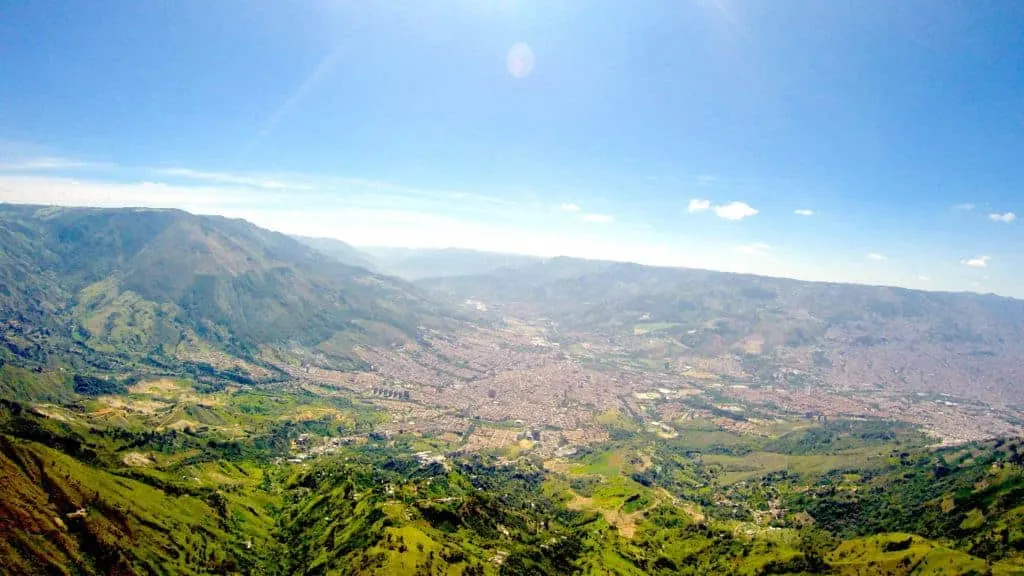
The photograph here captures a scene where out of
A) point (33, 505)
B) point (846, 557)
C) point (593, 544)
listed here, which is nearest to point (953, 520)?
point (846, 557)

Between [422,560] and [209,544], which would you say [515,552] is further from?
[209,544]

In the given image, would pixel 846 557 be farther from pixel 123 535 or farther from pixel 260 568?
pixel 123 535

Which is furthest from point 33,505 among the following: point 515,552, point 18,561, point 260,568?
point 515,552

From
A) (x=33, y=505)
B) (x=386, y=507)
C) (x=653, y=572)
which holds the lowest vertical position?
(x=653, y=572)

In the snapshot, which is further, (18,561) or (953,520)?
(953,520)

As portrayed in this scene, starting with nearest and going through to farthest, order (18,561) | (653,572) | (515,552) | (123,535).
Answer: (18,561), (123,535), (515,552), (653,572)

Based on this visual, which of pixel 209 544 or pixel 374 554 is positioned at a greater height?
pixel 374 554

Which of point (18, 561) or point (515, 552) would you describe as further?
point (515, 552)

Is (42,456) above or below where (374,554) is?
above

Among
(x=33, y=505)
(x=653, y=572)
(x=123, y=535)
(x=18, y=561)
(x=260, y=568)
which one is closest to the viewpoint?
(x=18, y=561)
